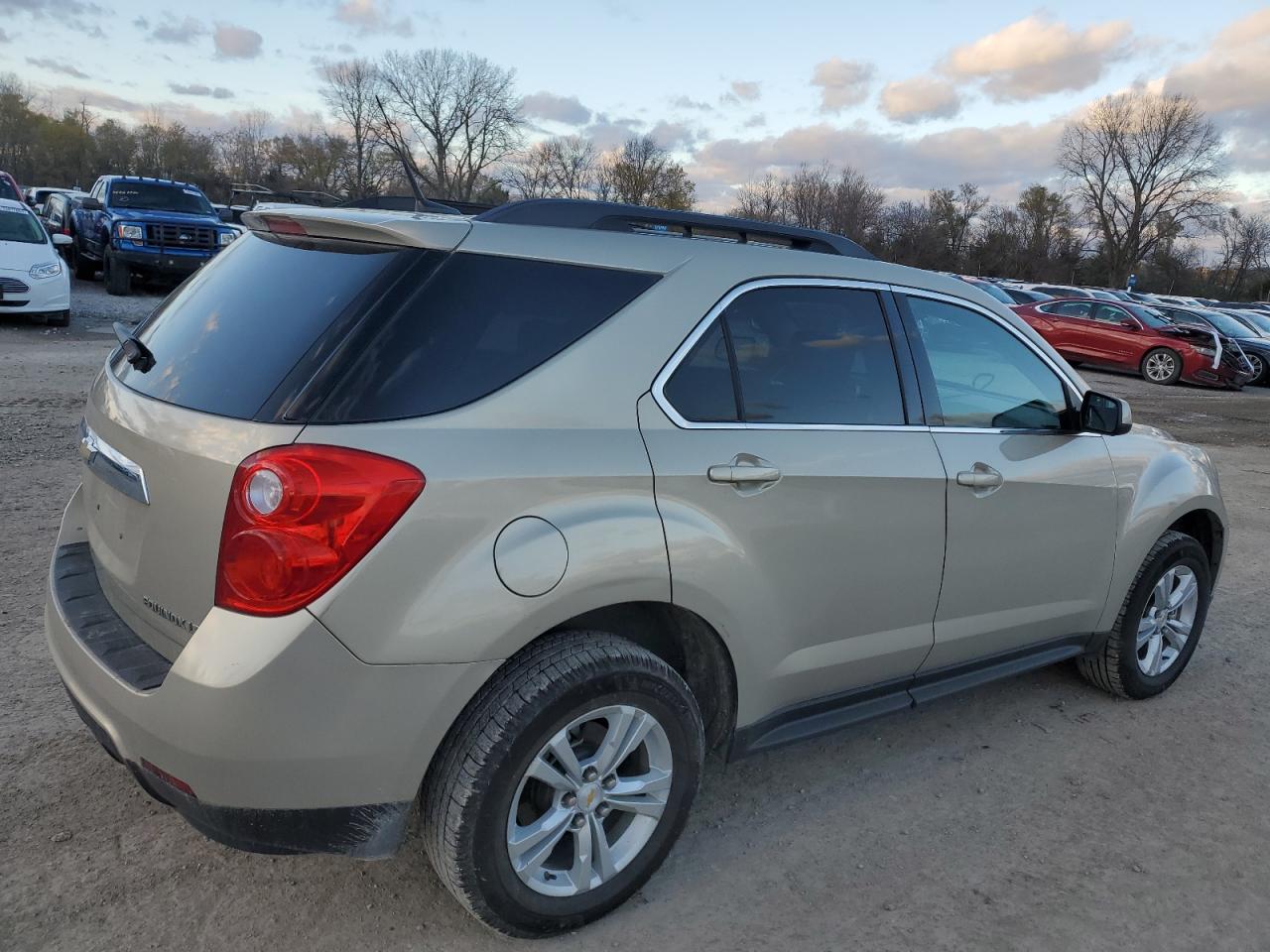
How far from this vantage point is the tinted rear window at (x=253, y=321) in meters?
2.25

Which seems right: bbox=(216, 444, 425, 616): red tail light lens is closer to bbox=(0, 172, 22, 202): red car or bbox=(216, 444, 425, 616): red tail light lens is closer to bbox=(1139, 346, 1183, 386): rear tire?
bbox=(0, 172, 22, 202): red car

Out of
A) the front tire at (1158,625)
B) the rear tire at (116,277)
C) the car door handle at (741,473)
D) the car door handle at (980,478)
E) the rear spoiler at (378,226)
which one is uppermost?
the rear spoiler at (378,226)

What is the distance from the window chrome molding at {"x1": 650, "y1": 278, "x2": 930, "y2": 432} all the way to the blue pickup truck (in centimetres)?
1631

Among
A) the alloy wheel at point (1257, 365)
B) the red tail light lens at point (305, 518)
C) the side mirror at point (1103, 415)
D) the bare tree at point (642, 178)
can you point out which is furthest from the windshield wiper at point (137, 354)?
the bare tree at point (642, 178)

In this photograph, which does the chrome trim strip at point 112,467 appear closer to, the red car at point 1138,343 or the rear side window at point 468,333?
the rear side window at point 468,333

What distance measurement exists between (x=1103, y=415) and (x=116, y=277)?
1824cm

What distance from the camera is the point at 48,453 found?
6.77 metres

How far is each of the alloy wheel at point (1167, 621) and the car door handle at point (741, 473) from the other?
7.75ft

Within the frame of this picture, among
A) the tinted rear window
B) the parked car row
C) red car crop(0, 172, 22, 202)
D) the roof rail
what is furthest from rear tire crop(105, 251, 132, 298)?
the roof rail

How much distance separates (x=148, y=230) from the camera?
1739 cm

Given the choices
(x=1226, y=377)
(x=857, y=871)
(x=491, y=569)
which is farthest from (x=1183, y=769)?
(x=1226, y=377)

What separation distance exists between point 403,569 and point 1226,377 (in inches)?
872

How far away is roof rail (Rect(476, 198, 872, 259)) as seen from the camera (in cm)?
260

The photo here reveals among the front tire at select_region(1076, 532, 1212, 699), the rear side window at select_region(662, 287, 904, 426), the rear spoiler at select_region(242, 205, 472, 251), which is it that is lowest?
the front tire at select_region(1076, 532, 1212, 699)
